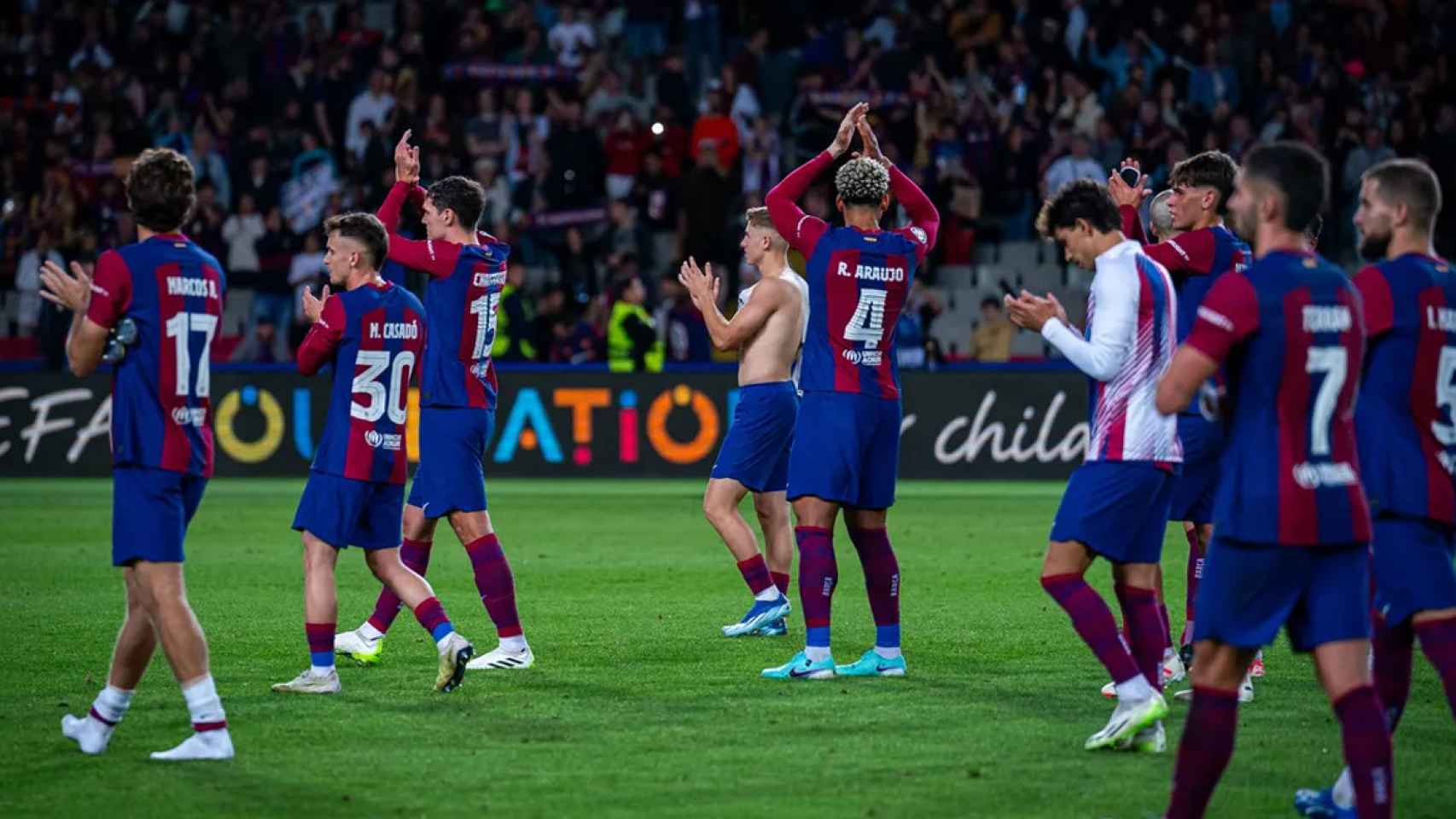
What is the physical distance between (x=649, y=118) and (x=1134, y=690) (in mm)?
20385

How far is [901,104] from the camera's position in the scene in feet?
82.0

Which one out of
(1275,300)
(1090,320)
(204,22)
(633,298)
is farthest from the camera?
(204,22)

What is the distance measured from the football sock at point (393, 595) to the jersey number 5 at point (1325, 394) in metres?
5.43

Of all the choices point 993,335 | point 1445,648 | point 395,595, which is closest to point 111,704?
point 395,595

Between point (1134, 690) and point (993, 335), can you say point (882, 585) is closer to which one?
point (1134, 690)

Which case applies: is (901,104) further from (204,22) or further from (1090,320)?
(1090,320)

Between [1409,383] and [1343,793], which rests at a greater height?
[1409,383]

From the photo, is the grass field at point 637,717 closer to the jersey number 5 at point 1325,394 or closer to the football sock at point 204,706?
the football sock at point 204,706

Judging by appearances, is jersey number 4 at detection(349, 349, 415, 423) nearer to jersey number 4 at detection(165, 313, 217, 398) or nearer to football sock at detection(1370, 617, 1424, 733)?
jersey number 4 at detection(165, 313, 217, 398)

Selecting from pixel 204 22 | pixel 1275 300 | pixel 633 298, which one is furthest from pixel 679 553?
pixel 204 22

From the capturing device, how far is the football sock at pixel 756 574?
440 inches

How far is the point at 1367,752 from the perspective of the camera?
5.50 metres

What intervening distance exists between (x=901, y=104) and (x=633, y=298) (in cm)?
613

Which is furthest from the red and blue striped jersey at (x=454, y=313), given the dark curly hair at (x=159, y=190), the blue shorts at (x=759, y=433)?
the dark curly hair at (x=159, y=190)
